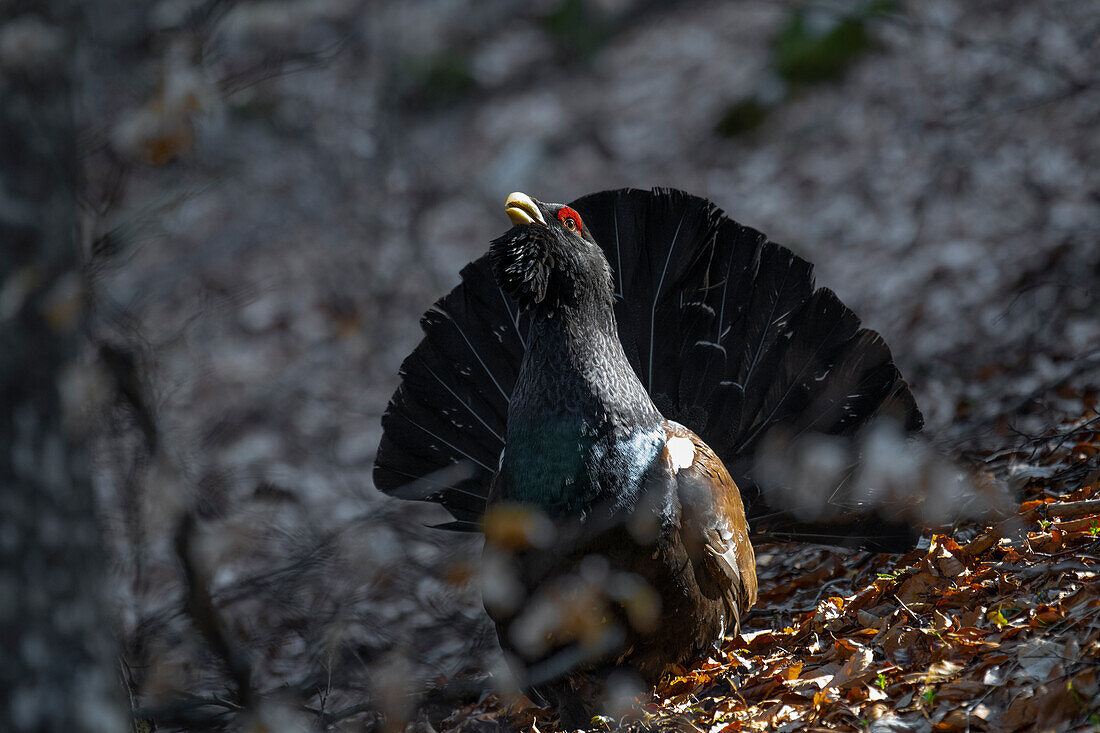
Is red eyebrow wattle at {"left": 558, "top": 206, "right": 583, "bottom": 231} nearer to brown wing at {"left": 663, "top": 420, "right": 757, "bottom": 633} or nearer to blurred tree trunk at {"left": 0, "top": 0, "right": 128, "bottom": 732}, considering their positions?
brown wing at {"left": 663, "top": 420, "right": 757, "bottom": 633}

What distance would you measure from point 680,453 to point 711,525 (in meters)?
0.29

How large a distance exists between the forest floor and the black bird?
0.23 meters

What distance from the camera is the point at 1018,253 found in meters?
6.21

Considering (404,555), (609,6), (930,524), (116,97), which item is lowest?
(930,524)

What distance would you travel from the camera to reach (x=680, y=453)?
3.53 meters

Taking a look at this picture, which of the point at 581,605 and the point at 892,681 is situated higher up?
the point at 581,605

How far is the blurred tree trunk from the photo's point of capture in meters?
1.79

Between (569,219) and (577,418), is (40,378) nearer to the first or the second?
(577,418)

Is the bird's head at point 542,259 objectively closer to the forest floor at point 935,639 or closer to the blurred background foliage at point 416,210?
the blurred background foliage at point 416,210

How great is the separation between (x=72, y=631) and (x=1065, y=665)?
2486mm

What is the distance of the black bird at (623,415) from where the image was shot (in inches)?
127

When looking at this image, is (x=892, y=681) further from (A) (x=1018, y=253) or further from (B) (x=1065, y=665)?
(A) (x=1018, y=253)

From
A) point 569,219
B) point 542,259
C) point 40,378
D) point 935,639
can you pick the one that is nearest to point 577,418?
point 542,259

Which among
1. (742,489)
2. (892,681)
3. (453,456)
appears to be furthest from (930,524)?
(453,456)
